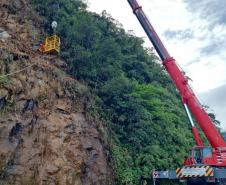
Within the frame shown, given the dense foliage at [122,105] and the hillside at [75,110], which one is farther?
the dense foliage at [122,105]

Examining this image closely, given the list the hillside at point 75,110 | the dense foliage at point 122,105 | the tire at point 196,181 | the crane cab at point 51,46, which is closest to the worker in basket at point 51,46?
the crane cab at point 51,46

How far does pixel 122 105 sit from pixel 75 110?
16.8ft

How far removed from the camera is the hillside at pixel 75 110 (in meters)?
16.3

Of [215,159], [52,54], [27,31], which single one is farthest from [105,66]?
[215,159]

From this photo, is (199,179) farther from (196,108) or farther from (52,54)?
(52,54)

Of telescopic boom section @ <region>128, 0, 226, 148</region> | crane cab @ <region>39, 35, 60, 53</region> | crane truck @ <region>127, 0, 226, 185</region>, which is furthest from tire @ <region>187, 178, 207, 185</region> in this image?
crane cab @ <region>39, 35, 60, 53</region>

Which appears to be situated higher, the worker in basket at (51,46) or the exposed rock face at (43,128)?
the worker in basket at (51,46)

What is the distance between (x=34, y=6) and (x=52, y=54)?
19.2ft

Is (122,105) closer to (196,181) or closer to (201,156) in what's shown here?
(201,156)

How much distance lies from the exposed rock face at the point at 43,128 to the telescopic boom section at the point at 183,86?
490 centimetres

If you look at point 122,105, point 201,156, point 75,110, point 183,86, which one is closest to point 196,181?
point 201,156

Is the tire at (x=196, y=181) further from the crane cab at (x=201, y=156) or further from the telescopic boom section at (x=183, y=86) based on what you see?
the telescopic boom section at (x=183, y=86)

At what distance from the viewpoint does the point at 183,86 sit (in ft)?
61.9

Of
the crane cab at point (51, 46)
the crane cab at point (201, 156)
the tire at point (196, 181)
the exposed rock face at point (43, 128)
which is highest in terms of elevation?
the crane cab at point (51, 46)
